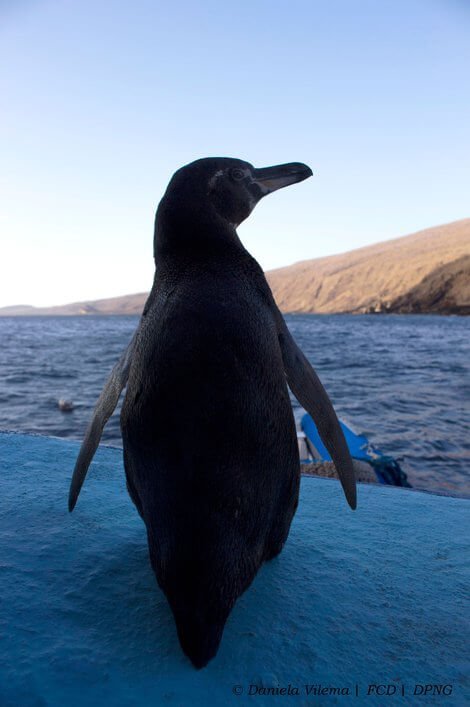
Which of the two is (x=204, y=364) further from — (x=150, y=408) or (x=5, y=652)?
(x=5, y=652)

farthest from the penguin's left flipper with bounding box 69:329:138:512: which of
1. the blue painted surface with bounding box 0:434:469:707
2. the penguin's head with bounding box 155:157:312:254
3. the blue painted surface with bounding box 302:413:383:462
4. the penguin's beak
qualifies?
the blue painted surface with bounding box 302:413:383:462

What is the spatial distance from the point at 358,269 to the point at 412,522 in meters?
86.0

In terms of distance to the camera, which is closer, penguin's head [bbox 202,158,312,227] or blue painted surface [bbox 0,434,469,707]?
blue painted surface [bbox 0,434,469,707]

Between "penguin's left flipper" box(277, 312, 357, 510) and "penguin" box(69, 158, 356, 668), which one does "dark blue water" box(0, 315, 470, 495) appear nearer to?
"penguin" box(69, 158, 356, 668)

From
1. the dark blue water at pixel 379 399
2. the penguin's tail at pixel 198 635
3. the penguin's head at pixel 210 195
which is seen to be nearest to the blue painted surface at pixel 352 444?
the dark blue water at pixel 379 399

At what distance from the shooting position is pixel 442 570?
160cm

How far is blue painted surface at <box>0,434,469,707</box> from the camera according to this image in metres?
1.06

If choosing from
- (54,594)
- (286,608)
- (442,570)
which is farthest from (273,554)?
(54,594)

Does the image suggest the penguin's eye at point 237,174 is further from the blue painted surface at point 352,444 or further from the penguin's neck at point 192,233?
the blue painted surface at point 352,444

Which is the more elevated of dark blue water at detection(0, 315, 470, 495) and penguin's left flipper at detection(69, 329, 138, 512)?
penguin's left flipper at detection(69, 329, 138, 512)

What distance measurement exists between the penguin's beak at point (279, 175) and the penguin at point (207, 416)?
0.96ft

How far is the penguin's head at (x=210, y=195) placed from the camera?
1526mm

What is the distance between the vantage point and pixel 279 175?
1.90m

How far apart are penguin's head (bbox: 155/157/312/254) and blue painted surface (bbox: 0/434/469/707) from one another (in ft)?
3.38
